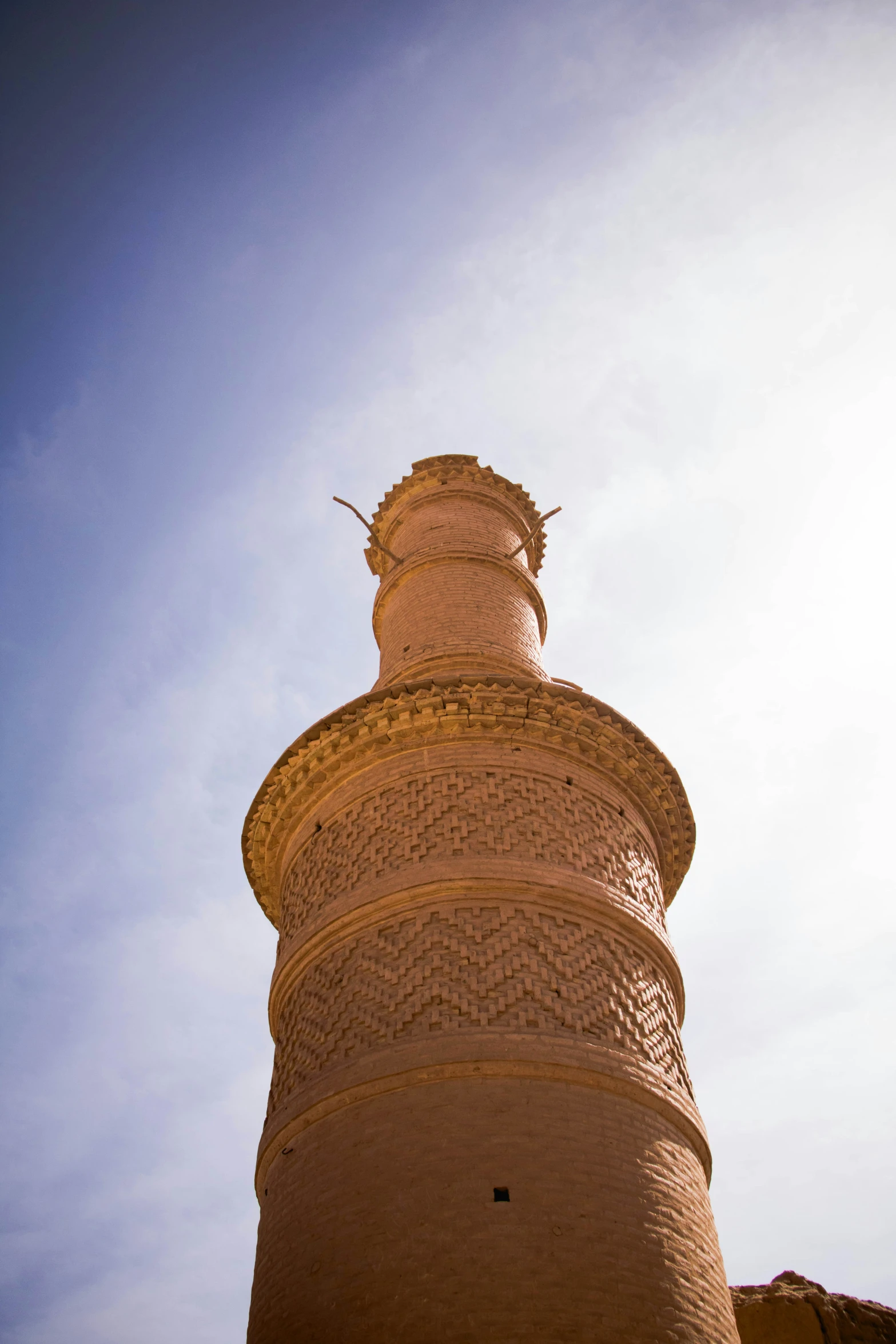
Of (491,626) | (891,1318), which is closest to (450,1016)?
(891,1318)

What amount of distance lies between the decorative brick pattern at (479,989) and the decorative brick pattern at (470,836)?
0.41 meters

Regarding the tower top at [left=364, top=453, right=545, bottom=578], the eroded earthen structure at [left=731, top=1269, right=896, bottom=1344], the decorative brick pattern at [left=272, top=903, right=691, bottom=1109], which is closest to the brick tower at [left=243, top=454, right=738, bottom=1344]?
the decorative brick pattern at [left=272, top=903, right=691, bottom=1109]

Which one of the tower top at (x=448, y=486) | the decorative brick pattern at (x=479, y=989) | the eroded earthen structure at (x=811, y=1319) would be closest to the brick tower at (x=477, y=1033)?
the decorative brick pattern at (x=479, y=989)

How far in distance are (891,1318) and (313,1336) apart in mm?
3925

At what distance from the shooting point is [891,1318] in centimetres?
598

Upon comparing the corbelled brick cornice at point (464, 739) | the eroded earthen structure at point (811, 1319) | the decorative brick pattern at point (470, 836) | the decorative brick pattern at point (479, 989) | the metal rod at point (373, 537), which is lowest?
the eroded earthen structure at point (811, 1319)

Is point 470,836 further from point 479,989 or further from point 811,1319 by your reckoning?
point 811,1319

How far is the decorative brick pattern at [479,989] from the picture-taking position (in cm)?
514

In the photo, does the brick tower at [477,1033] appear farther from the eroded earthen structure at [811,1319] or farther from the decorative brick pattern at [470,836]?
the eroded earthen structure at [811,1319]

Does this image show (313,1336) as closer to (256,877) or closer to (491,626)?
(256,877)

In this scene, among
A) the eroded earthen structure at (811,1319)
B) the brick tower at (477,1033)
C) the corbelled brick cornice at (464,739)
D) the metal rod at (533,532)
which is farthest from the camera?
the metal rod at (533,532)

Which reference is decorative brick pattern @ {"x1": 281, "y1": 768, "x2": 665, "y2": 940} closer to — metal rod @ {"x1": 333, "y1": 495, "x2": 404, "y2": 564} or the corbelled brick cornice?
the corbelled brick cornice

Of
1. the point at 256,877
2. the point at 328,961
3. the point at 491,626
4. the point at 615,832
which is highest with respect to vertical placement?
the point at 491,626

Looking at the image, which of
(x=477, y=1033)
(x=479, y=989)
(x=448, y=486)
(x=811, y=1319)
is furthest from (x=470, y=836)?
(x=448, y=486)
